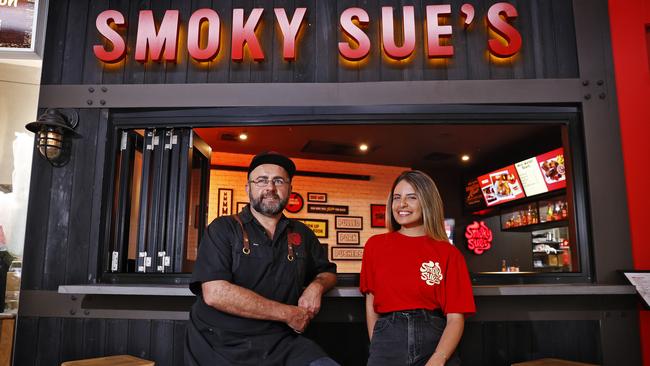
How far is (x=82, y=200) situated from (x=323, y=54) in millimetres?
1939

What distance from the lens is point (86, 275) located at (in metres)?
3.32

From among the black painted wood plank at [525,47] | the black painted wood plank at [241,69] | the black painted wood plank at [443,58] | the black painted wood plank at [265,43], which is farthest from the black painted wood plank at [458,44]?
the black painted wood plank at [241,69]

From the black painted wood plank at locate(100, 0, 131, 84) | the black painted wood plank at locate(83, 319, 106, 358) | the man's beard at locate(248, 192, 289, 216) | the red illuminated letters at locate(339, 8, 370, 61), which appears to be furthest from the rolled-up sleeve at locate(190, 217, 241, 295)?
the black painted wood plank at locate(100, 0, 131, 84)

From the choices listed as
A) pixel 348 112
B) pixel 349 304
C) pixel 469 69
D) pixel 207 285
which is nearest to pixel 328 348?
pixel 349 304

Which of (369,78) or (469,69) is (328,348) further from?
(469,69)

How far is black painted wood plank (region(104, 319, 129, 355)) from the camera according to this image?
324 cm

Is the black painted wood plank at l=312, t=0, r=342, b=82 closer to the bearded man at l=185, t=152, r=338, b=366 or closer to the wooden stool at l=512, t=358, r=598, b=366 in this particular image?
the bearded man at l=185, t=152, r=338, b=366

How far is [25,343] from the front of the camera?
3260mm

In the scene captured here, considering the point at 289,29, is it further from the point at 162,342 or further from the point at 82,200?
the point at 162,342

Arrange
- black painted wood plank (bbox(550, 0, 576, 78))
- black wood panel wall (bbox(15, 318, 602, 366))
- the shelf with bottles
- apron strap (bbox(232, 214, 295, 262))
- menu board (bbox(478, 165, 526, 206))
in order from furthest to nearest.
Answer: menu board (bbox(478, 165, 526, 206))
the shelf with bottles
black painted wood plank (bbox(550, 0, 576, 78))
black wood panel wall (bbox(15, 318, 602, 366))
apron strap (bbox(232, 214, 295, 262))

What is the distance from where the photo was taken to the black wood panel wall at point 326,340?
316cm

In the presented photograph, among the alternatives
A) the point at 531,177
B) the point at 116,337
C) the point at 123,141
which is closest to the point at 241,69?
the point at 123,141

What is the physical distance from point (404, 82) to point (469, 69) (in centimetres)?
47

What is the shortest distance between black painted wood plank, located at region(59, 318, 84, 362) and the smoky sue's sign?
70.5 inches
